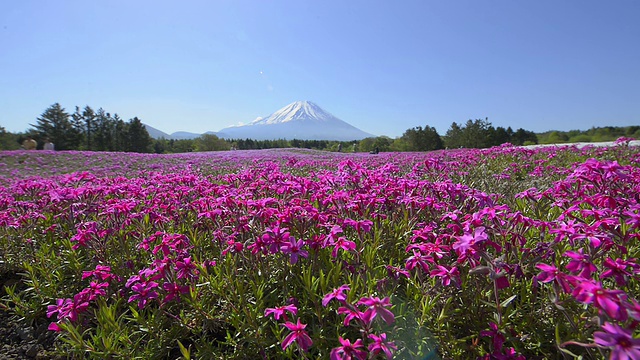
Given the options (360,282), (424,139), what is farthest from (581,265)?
(424,139)

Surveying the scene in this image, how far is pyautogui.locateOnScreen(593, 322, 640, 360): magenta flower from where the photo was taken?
1.07 metres

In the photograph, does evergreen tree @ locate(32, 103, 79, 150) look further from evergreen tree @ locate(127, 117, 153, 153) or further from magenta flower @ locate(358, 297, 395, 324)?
magenta flower @ locate(358, 297, 395, 324)

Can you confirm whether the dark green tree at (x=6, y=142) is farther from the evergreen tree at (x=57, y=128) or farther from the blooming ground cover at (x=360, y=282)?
the blooming ground cover at (x=360, y=282)

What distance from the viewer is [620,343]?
1.11 meters

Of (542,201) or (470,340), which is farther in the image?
(542,201)

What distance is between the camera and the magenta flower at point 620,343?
1.07 meters

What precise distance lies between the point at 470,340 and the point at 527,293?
619 millimetres

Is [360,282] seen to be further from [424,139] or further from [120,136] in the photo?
[120,136]

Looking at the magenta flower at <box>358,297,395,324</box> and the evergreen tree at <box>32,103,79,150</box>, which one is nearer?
the magenta flower at <box>358,297,395,324</box>

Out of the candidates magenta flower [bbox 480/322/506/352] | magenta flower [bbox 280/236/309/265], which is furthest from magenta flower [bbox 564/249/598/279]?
magenta flower [bbox 280/236/309/265]

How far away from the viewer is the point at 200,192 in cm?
441

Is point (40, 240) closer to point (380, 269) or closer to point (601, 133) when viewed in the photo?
point (380, 269)

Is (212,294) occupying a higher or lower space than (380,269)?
lower

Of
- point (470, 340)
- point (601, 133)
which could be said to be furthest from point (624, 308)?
point (601, 133)
